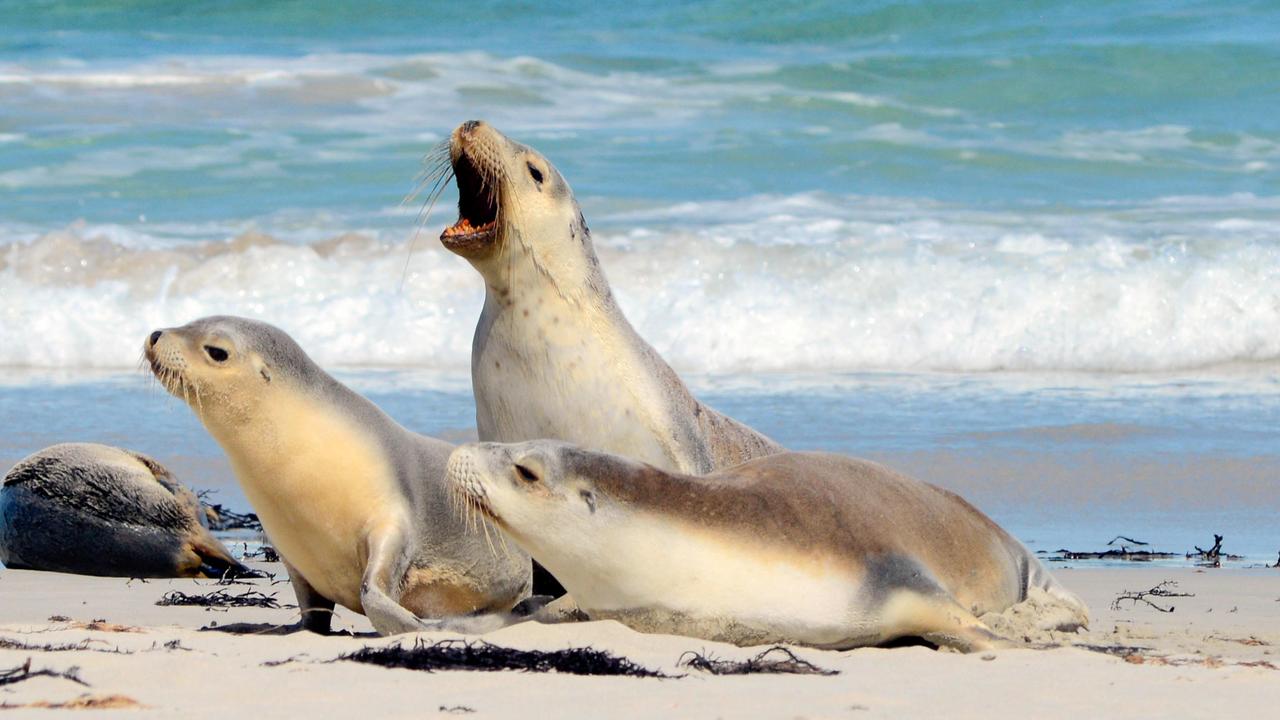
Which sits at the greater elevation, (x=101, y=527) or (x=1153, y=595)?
(x=101, y=527)

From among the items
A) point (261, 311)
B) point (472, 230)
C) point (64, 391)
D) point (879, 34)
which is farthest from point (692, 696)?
point (879, 34)

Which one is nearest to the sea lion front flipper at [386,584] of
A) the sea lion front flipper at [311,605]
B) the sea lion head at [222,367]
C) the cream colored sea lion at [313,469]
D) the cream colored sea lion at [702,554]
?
the cream colored sea lion at [313,469]

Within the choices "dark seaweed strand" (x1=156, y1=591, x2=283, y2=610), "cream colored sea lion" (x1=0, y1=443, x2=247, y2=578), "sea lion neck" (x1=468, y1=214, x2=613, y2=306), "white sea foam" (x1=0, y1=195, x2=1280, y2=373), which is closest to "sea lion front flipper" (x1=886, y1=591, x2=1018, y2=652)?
"sea lion neck" (x1=468, y1=214, x2=613, y2=306)

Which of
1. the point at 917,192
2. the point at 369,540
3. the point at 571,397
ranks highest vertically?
the point at 917,192

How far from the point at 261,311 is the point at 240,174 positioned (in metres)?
4.80

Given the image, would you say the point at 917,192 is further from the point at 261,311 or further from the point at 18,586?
the point at 18,586

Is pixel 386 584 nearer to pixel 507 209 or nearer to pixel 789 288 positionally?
pixel 507 209

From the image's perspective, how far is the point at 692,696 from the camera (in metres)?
4.56

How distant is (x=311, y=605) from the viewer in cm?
616

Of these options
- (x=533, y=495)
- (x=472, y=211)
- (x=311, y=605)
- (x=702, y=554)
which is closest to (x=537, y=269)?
(x=472, y=211)

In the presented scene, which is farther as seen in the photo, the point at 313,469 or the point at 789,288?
the point at 789,288

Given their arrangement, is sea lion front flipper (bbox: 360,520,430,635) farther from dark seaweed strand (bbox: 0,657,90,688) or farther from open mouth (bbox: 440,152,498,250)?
open mouth (bbox: 440,152,498,250)

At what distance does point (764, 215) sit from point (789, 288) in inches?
99.7

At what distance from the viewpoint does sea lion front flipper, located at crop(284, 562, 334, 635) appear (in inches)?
239
